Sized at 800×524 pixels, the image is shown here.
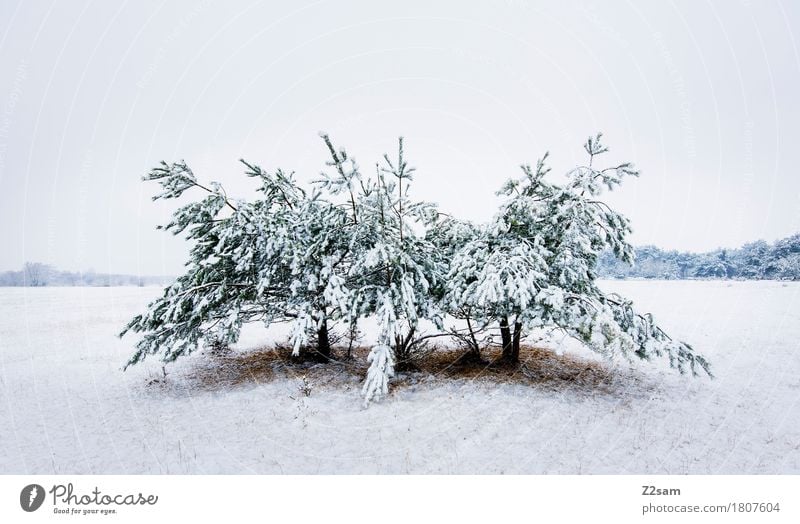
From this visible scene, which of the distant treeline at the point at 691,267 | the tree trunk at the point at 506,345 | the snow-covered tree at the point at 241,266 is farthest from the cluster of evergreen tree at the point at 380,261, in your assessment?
the distant treeline at the point at 691,267

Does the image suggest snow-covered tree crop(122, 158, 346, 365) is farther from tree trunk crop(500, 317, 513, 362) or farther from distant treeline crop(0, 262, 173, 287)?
distant treeline crop(0, 262, 173, 287)

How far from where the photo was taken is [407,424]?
6.80m

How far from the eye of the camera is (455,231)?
9648 mm

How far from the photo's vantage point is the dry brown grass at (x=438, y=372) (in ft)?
29.0

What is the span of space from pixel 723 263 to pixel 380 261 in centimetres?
7968

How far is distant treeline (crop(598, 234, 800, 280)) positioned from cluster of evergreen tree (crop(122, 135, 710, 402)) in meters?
40.6

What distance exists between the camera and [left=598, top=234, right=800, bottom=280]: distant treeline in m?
47.1

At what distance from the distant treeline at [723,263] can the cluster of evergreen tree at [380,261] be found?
1600 inches

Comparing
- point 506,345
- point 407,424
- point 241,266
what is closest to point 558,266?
point 506,345

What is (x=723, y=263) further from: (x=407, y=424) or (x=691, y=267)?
(x=407, y=424)

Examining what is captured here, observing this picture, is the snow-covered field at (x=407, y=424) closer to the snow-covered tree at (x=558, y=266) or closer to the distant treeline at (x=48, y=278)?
the snow-covered tree at (x=558, y=266)

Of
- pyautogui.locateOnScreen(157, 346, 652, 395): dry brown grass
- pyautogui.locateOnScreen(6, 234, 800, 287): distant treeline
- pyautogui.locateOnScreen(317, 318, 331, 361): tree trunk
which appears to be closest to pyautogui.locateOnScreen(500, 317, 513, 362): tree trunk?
pyautogui.locateOnScreen(157, 346, 652, 395): dry brown grass

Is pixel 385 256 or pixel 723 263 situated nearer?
pixel 385 256
